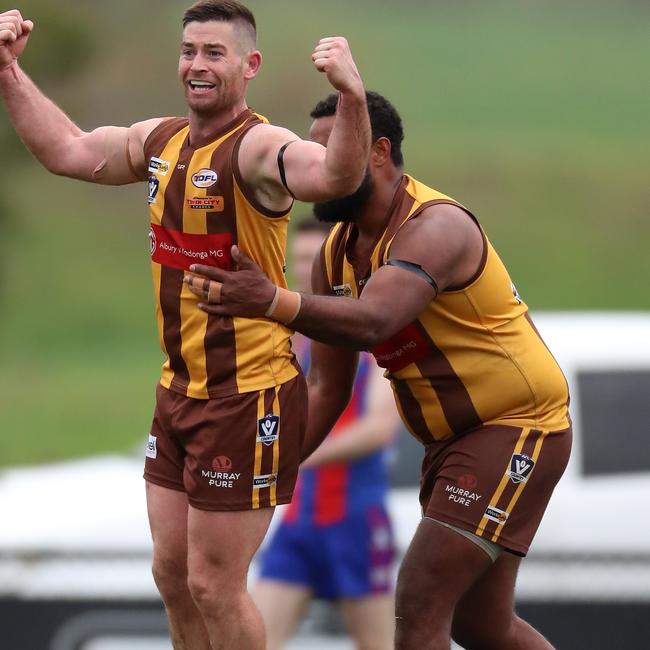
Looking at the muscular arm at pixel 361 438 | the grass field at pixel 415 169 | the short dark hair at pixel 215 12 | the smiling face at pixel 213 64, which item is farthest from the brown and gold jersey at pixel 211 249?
the grass field at pixel 415 169

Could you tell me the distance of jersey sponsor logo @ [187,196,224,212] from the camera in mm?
5090

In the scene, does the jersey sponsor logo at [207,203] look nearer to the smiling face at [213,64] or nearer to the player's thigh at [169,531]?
the smiling face at [213,64]

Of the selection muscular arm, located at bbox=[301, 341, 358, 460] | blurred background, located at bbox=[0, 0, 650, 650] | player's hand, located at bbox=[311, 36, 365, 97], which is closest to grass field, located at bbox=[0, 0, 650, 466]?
blurred background, located at bbox=[0, 0, 650, 650]

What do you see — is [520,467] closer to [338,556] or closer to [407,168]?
[338,556]

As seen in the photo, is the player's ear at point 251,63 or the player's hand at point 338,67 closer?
the player's hand at point 338,67

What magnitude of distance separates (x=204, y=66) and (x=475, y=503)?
5.82 feet

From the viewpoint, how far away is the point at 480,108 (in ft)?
101

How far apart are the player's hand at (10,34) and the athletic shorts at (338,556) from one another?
2.69m

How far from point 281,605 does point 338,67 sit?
10.2ft

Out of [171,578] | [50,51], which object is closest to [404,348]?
[171,578]

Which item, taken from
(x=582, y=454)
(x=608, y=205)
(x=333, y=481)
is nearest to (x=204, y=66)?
(x=333, y=481)

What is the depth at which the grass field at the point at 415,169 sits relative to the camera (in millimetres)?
21172

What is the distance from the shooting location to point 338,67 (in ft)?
15.6

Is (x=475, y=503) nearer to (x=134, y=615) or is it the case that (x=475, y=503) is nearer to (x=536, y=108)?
(x=134, y=615)
